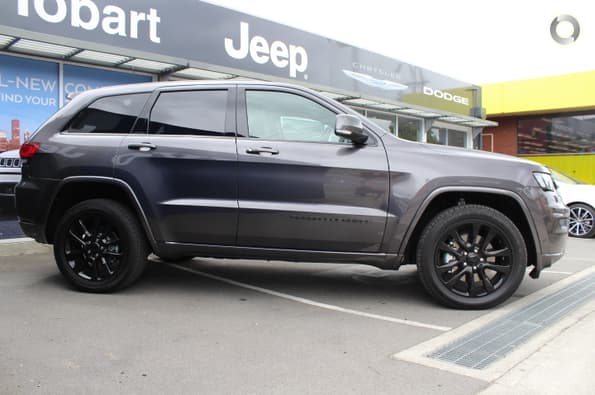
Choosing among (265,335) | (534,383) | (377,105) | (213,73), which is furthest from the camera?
(377,105)

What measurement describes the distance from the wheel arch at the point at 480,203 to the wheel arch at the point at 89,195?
224 centimetres

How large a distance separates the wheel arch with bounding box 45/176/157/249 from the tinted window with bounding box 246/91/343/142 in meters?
1.20

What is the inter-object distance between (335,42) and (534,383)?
10.7 metres

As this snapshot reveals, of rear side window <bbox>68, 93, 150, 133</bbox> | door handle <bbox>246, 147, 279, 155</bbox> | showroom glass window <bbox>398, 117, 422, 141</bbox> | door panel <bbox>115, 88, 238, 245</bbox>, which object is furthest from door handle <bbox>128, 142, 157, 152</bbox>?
showroom glass window <bbox>398, 117, 422, 141</bbox>

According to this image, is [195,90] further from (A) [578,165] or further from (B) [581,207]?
(A) [578,165]

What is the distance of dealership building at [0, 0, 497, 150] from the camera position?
288 inches

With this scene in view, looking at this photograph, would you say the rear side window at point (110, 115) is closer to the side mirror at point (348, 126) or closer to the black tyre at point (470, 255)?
the side mirror at point (348, 126)

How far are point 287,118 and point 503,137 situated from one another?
18.0 meters

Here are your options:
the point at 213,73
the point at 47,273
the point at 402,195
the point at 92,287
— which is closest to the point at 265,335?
the point at 402,195

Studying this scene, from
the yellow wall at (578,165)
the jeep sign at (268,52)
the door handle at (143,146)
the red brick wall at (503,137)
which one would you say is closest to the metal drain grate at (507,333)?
the door handle at (143,146)

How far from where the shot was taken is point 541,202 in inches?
170

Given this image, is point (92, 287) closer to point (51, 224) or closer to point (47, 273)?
point (51, 224)

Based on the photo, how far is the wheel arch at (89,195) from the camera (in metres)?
4.55

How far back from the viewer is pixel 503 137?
67.3 ft
